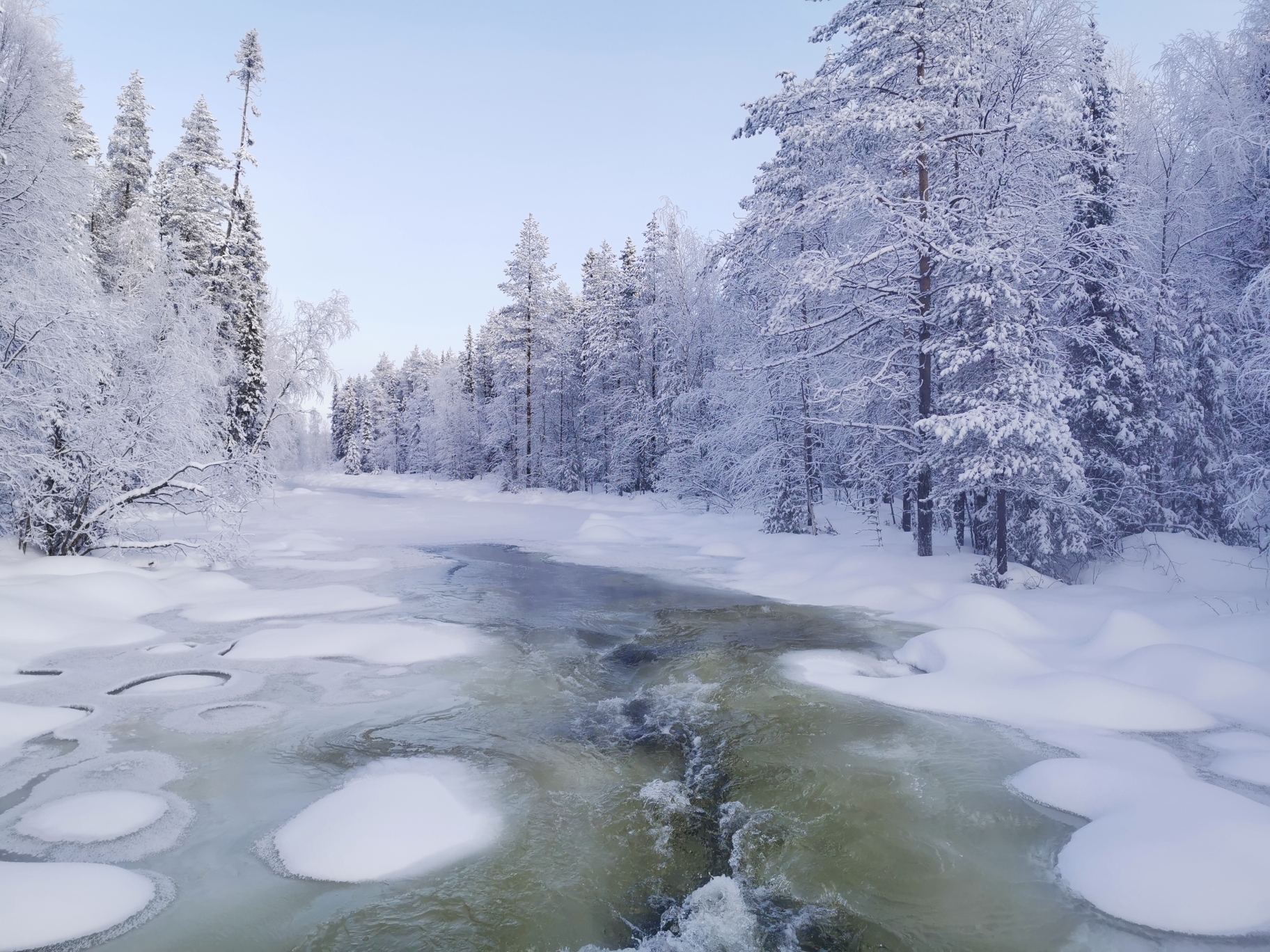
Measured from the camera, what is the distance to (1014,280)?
12.0 meters

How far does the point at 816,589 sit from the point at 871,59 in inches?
439

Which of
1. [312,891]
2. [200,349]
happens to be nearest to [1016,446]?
[312,891]

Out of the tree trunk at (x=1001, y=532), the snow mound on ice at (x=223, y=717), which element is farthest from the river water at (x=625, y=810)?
the tree trunk at (x=1001, y=532)

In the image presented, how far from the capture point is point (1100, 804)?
5.02 meters

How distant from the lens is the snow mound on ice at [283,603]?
36.5 ft

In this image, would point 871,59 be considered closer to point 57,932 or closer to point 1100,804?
point 1100,804

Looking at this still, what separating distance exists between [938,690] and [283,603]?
35.8 ft

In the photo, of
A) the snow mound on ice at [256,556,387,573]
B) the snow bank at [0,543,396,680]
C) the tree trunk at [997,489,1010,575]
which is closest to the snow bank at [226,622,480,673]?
the snow bank at [0,543,396,680]

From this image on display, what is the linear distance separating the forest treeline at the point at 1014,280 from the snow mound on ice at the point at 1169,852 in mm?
6712

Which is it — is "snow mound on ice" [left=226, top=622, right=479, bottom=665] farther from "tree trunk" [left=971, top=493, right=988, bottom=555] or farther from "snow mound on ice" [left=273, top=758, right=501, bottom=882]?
"tree trunk" [left=971, top=493, right=988, bottom=555]

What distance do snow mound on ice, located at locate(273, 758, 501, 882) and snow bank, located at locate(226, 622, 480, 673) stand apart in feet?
12.5

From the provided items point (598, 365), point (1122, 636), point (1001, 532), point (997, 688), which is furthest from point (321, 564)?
point (598, 365)

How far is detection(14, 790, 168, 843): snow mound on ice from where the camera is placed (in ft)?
15.1

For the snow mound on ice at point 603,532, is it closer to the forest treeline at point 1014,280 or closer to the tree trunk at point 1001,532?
the forest treeline at point 1014,280
